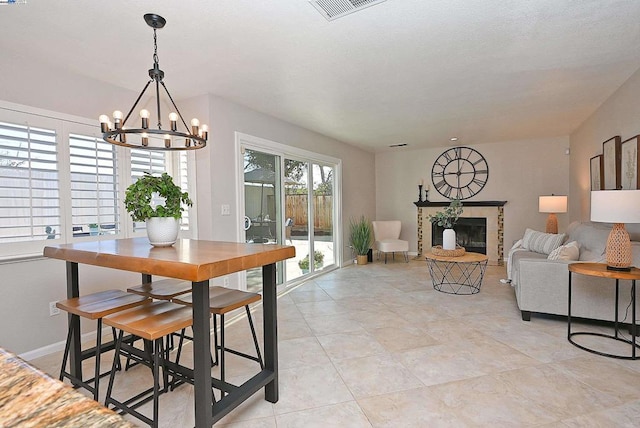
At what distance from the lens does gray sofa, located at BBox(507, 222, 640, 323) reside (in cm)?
294

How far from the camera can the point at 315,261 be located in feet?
18.2

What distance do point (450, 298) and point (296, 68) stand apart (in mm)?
3231

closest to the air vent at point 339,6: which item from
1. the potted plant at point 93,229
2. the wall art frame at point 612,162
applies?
the potted plant at point 93,229

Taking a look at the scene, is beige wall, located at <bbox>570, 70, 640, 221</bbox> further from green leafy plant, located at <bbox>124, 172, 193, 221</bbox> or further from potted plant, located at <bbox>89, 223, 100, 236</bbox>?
potted plant, located at <bbox>89, 223, 100, 236</bbox>

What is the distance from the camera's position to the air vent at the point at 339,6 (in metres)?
1.94

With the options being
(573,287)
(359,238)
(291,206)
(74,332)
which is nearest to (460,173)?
(359,238)

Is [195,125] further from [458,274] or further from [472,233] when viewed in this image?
[472,233]

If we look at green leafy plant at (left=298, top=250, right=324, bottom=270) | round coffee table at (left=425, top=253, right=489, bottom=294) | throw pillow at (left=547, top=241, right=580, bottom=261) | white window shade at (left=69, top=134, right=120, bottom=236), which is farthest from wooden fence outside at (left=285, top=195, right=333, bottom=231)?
throw pillow at (left=547, top=241, right=580, bottom=261)

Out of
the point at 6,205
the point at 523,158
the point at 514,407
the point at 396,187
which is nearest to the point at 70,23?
the point at 6,205

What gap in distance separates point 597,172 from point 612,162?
70cm

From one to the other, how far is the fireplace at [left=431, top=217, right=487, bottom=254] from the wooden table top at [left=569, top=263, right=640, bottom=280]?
13.4ft

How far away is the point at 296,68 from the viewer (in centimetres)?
286

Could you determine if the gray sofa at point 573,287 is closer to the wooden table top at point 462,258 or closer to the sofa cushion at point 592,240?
the sofa cushion at point 592,240

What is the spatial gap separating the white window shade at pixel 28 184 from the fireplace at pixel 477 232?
6274 mm
